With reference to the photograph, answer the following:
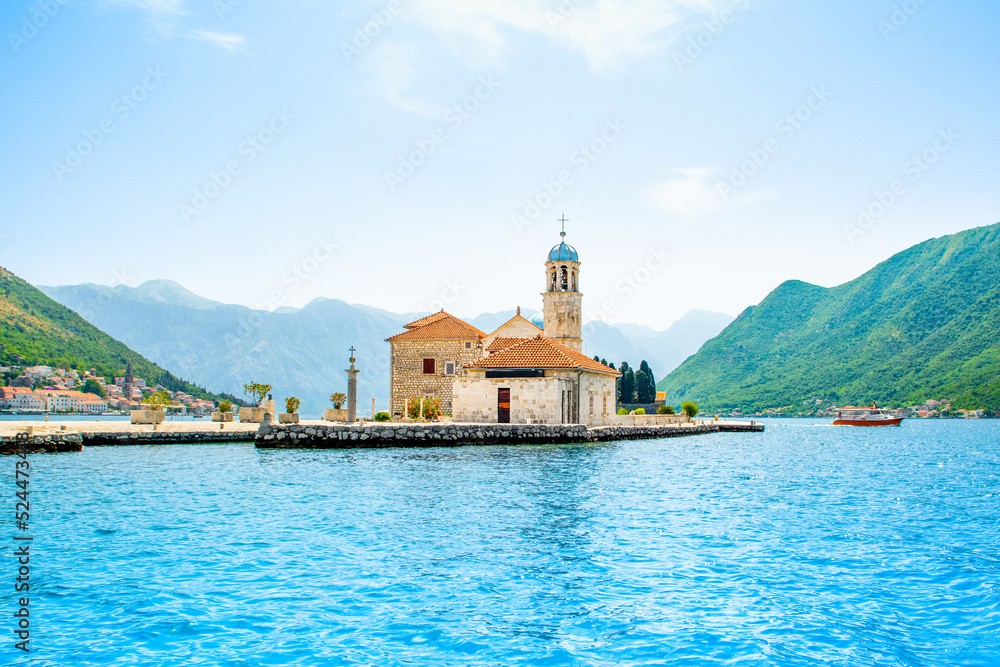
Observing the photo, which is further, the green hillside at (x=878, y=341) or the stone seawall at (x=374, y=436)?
the green hillside at (x=878, y=341)

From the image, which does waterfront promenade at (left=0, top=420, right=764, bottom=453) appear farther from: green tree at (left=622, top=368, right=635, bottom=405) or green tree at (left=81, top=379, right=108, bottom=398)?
green tree at (left=81, top=379, right=108, bottom=398)

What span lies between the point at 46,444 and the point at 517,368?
20605mm

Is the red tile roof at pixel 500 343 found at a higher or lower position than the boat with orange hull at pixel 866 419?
higher

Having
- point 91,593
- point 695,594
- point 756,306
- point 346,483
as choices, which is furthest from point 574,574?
point 756,306

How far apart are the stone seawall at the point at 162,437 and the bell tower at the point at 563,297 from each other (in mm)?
20857

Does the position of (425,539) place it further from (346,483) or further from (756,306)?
(756,306)

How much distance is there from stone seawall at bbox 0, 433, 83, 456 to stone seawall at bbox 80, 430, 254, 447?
1625mm

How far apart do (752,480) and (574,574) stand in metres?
14.6

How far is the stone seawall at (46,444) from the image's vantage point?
2617cm

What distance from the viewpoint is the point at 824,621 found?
7.73 m

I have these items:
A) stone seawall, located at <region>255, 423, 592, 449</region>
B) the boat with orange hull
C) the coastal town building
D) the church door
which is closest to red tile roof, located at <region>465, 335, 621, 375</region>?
the church door

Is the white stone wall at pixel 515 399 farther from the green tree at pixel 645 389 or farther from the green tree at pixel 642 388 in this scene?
the green tree at pixel 645 389

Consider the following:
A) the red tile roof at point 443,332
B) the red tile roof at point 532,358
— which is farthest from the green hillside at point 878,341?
the red tile roof at point 532,358

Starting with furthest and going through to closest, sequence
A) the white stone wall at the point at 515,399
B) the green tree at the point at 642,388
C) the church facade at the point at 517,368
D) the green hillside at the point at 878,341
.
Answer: the green hillside at the point at 878,341, the green tree at the point at 642,388, the church facade at the point at 517,368, the white stone wall at the point at 515,399
